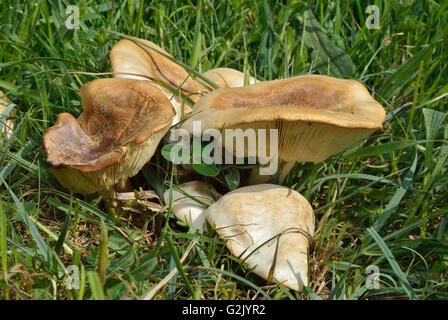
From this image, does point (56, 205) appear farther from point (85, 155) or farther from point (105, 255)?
point (105, 255)

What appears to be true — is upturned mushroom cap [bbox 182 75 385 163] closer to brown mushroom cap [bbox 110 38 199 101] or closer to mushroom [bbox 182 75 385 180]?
mushroom [bbox 182 75 385 180]

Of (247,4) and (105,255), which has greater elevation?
(247,4)

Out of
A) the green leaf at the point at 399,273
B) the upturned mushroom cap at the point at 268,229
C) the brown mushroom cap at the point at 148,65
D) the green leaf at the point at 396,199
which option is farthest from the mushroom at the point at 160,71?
the green leaf at the point at 399,273

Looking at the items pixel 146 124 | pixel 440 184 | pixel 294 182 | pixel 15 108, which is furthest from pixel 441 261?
pixel 15 108

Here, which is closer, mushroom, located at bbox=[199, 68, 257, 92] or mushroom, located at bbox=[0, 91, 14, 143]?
mushroom, located at bbox=[0, 91, 14, 143]

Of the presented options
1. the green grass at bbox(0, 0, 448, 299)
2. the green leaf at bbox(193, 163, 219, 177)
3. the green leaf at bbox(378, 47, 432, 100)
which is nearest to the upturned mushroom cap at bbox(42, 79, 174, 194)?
the green grass at bbox(0, 0, 448, 299)

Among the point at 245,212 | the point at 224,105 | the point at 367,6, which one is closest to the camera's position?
the point at 245,212
